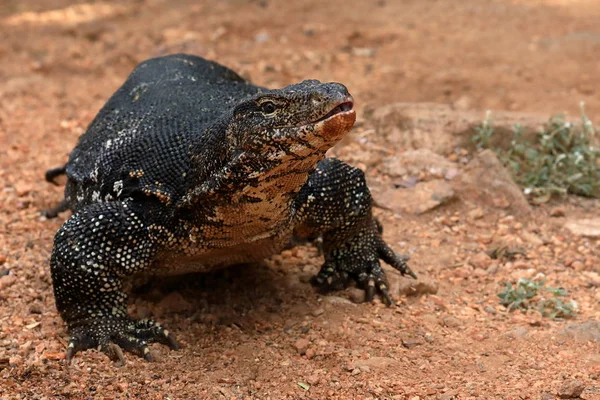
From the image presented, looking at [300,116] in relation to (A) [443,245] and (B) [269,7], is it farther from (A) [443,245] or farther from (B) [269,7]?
(B) [269,7]

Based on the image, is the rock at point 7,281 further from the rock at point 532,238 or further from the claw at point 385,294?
the rock at point 532,238

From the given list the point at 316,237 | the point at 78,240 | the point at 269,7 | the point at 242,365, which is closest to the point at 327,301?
the point at 316,237

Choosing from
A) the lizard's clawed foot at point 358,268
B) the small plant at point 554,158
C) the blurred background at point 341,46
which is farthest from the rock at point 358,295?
the blurred background at point 341,46

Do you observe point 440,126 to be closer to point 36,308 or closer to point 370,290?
point 370,290

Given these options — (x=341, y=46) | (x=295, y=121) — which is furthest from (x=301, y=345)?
(x=341, y=46)

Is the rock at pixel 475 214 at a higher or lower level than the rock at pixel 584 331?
higher

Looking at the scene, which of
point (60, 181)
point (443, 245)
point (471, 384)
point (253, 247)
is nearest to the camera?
point (471, 384)

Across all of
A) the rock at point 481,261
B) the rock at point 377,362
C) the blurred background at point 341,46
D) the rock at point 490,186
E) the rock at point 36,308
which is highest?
the blurred background at point 341,46
